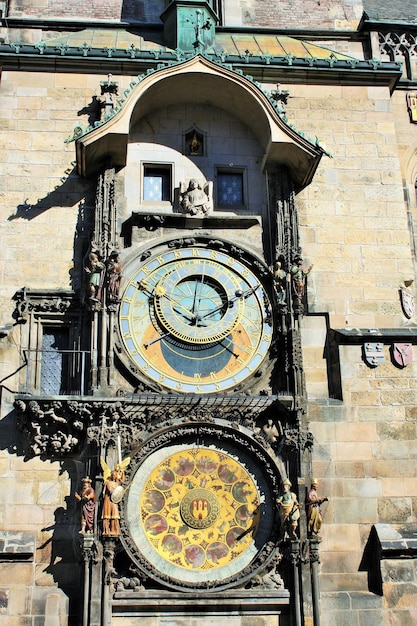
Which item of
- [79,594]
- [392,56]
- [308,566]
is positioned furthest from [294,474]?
[392,56]

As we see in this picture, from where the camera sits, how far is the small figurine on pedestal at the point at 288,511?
1171 cm

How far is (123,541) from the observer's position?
11.5 m

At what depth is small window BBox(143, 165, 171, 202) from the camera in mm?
13766

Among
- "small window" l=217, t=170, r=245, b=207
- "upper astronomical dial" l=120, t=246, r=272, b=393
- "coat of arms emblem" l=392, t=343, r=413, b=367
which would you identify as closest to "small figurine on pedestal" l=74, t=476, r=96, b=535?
"upper astronomical dial" l=120, t=246, r=272, b=393

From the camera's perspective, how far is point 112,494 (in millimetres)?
11523

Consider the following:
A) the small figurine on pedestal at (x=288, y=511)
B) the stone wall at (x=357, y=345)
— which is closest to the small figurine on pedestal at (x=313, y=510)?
the small figurine on pedestal at (x=288, y=511)

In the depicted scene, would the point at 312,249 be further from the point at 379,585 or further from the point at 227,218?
the point at 379,585

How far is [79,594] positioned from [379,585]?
3.53 meters

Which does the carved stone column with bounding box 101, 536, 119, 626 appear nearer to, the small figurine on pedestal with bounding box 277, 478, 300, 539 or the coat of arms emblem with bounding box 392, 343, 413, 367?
the small figurine on pedestal with bounding box 277, 478, 300, 539

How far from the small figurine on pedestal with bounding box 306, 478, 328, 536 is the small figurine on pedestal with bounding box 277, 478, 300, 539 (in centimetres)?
15

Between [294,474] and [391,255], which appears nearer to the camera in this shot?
[294,474]

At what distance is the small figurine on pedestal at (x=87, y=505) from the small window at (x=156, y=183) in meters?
4.18

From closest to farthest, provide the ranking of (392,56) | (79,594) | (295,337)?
1. (79,594)
2. (295,337)
3. (392,56)

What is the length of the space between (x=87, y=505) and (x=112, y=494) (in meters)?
0.31
